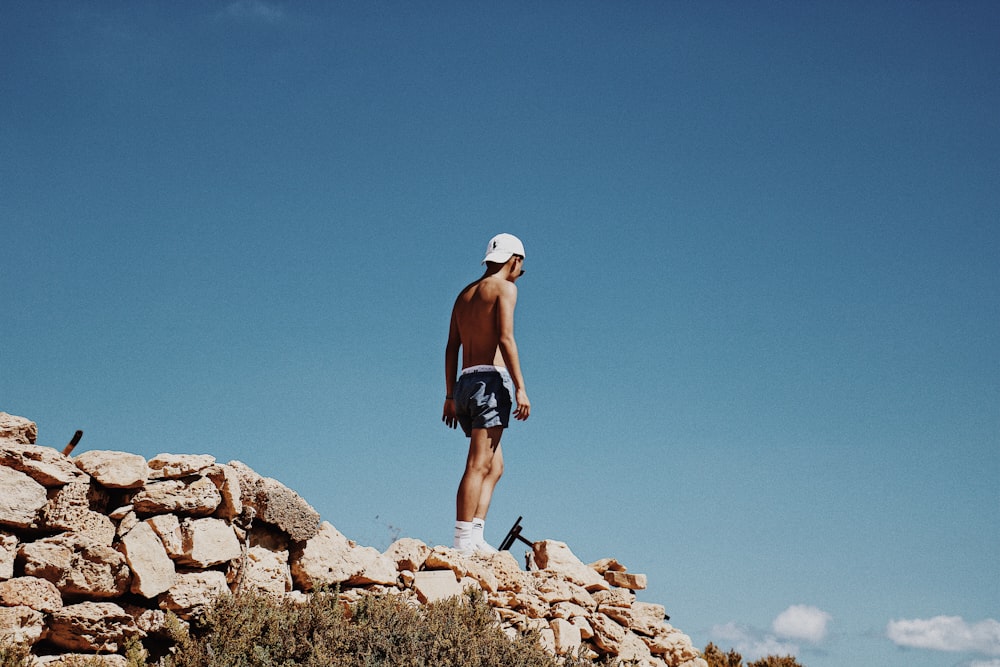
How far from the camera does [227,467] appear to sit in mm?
6422

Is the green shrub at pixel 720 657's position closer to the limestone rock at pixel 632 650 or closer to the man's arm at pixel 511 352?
the limestone rock at pixel 632 650

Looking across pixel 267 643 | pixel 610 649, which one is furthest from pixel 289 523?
pixel 610 649

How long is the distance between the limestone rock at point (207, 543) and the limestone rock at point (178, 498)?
0.34 ft

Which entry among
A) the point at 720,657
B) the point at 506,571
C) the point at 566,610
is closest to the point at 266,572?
the point at 506,571

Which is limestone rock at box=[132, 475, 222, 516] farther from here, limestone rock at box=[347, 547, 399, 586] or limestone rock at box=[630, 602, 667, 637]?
limestone rock at box=[630, 602, 667, 637]

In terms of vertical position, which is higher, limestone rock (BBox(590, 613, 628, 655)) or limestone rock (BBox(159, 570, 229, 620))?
limestone rock (BBox(590, 613, 628, 655))

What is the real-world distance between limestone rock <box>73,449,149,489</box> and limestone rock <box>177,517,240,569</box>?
0.43 metres

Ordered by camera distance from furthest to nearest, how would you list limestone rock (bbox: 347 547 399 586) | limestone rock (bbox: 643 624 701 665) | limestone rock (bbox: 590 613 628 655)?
1. limestone rock (bbox: 643 624 701 665)
2. limestone rock (bbox: 590 613 628 655)
3. limestone rock (bbox: 347 547 399 586)

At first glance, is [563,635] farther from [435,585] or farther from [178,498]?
Answer: [178,498]

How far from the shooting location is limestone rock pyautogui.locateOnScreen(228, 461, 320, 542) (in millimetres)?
6473

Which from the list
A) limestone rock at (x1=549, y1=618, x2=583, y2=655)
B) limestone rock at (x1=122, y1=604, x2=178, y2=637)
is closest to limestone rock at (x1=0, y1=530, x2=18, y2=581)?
limestone rock at (x1=122, y1=604, x2=178, y2=637)

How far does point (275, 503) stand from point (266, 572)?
476mm

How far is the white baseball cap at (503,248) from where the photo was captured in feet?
29.0

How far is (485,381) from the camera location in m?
8.54
